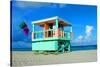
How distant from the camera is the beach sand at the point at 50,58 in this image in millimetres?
2303

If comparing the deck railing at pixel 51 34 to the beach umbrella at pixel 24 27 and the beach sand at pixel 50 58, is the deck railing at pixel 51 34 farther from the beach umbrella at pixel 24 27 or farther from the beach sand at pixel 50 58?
the beach sand at pixel 50 58

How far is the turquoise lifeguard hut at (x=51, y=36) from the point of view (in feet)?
7.83

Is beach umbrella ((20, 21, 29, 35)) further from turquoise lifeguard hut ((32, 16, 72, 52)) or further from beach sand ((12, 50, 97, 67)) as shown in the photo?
beach sand ((12, 50, 97, 67))

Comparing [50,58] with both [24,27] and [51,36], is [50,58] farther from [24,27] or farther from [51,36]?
[24,27]

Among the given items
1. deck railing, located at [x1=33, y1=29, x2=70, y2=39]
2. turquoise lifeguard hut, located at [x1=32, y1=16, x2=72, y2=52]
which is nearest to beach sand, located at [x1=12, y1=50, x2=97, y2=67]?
turquoise lifeguard hut, located at [x1=32, y1=16, x2=72, y2=52]

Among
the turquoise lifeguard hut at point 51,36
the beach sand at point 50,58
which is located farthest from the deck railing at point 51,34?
the beach sand at point 50,58

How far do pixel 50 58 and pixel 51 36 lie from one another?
9.9 inches

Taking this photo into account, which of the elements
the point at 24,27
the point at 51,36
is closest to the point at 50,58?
the point at 51,36

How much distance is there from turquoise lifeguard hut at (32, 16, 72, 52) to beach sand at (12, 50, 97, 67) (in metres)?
0.08

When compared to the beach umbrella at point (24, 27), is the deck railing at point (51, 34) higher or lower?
lower

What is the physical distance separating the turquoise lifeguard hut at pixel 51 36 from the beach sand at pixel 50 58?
0.26 ft

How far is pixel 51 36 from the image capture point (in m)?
2.44

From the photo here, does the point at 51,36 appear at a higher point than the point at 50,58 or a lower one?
higher

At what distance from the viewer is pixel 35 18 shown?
238 centimetres
